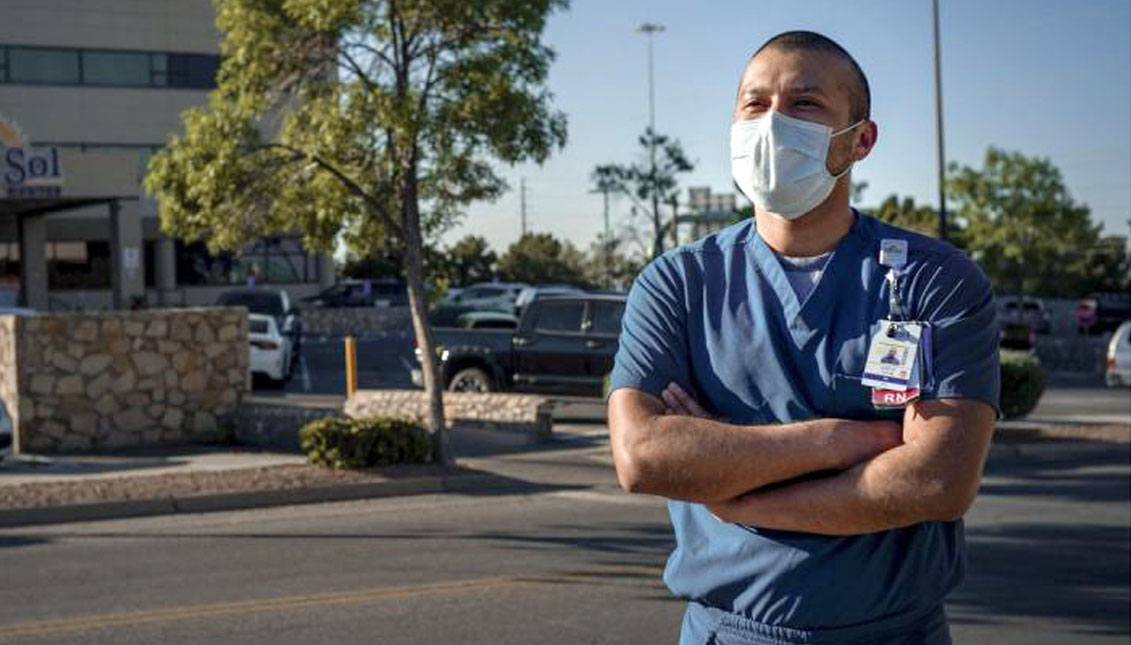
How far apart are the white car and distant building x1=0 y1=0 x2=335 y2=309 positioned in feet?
25.1

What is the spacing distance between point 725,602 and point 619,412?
1.56ft

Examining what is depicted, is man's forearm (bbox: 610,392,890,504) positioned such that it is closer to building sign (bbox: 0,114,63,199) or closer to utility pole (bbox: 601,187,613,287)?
building sign (bbox: 0,114,63,199)

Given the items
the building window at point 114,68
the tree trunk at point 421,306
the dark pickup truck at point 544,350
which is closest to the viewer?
the tree trunk at point 421,306

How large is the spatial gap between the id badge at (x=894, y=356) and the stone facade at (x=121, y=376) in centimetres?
1579

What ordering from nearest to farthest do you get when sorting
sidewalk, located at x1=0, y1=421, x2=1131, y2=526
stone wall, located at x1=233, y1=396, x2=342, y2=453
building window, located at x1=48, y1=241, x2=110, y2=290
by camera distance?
sidewalk, located at x1=0, y1=421, x2=1131, y2=526, stone wall, located at x1=233, y1=396, x2=342, y2=453, building window, located at x1=48, y1=241, x2=110, y2=290

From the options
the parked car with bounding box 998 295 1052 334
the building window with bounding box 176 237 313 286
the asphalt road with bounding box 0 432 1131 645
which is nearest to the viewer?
the asphalt road with bounding box 0 432 1131 645

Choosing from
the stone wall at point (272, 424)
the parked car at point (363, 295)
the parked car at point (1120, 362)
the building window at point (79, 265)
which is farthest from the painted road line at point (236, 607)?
the building window at point (79, 265)

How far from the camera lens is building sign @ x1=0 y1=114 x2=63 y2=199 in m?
28.7

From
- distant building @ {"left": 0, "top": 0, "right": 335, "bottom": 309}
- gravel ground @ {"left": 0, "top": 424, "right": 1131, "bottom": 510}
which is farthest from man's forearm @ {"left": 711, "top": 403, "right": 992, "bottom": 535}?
distant building @ {"left": 0, "top": 0, "right": 335, "bottom": 309}

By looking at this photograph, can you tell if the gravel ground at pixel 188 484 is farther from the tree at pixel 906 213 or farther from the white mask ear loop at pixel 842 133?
the tree at pixel 906 213

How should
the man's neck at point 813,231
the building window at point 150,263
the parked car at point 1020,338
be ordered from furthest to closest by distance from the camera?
the building window at point 150,263
the parked car at point 1020,338
the man's neck at point 813,231

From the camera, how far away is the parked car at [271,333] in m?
27.5

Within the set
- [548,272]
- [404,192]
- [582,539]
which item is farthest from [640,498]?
[548,272]

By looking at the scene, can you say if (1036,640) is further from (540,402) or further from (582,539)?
(540,402)
